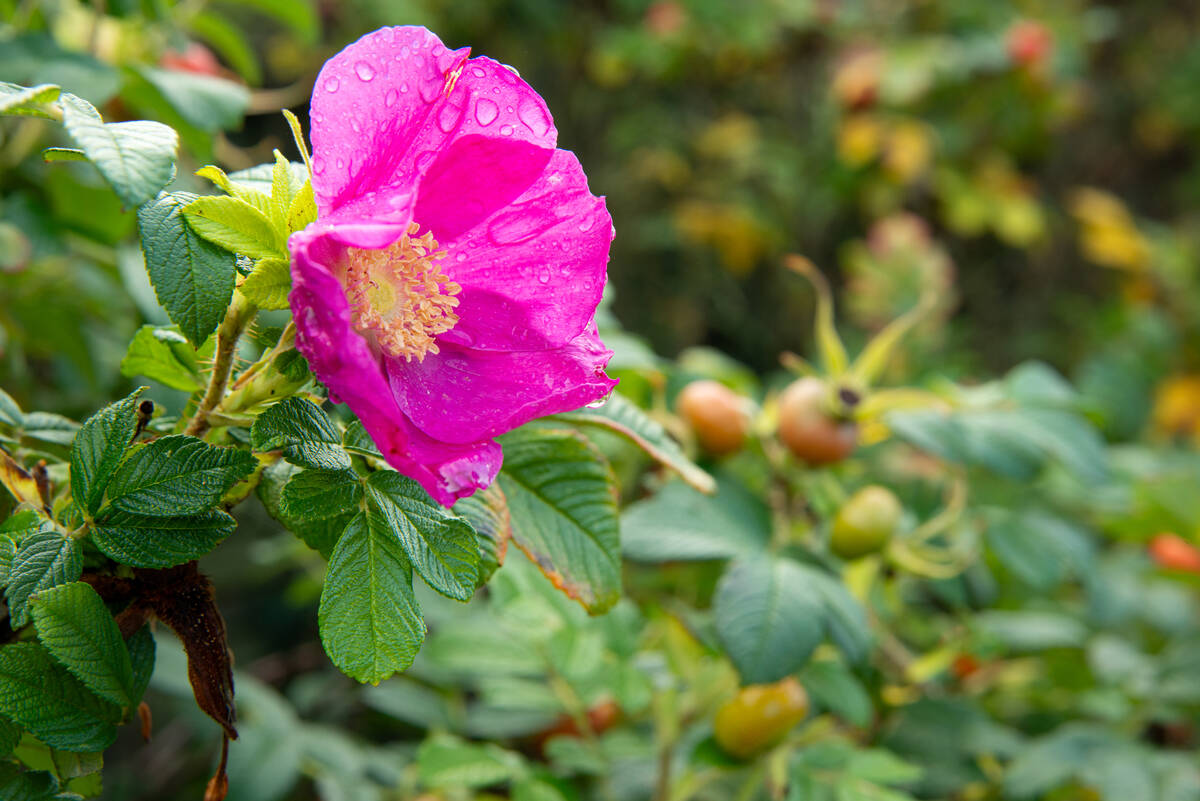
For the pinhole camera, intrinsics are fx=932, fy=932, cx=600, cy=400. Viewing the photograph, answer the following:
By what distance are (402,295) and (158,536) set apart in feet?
0.58

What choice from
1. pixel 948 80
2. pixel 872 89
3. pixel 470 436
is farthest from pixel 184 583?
pixel 948 80

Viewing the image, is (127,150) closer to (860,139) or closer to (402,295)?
(402,295)

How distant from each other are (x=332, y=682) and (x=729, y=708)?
2.52 ft

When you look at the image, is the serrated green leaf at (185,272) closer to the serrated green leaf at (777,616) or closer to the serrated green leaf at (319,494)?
the serrated green leaf at (319,494)

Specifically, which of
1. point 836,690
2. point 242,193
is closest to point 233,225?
point 242,193

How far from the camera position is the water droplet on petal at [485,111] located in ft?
1.66

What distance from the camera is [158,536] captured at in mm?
469

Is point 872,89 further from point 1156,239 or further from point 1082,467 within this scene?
point 1082,467

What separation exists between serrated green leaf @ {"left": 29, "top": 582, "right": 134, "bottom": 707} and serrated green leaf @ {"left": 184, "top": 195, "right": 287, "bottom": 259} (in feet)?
0.60

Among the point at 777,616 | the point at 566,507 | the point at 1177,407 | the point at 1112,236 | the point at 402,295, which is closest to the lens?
the point at 402,295

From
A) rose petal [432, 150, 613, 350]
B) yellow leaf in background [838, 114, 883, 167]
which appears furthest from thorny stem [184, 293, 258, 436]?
yellow leaf in background [838, 114, 883, 167]

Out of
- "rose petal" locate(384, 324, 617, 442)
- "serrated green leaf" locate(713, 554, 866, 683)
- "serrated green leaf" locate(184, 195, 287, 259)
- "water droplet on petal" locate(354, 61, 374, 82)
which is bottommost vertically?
"serrated green leaf" locate(713, 554, 866, 683)

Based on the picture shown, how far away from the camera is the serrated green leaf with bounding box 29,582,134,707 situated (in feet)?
1.47

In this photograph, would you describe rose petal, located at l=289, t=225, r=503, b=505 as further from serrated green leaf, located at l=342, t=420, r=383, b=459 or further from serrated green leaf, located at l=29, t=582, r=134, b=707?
serrated green leaf, located at l=29, t=582, r=134, b=707
